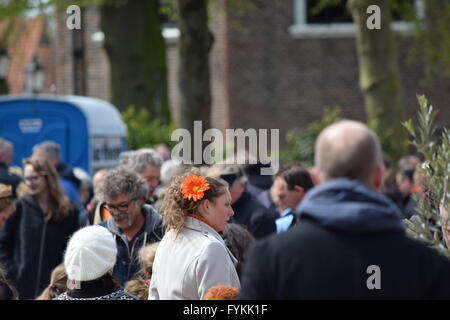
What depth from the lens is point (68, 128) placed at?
517 inches

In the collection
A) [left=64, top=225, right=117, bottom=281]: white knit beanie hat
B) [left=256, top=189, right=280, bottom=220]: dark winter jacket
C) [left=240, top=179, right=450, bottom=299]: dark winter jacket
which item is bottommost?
[left=256, top=189, right=280, bottom=220]: dark winter jacket

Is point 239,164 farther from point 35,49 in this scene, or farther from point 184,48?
point 35,49

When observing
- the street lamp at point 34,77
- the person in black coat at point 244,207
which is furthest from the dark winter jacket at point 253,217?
the street lamp at point 34,77

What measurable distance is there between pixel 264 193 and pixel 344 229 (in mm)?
5684

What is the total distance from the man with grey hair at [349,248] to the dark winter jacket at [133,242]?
119 inches

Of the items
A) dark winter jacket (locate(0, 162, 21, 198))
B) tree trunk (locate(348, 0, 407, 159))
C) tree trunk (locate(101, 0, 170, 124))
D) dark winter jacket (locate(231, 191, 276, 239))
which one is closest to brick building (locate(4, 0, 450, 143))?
tree trunk (locate(101, 0, 170, 124))

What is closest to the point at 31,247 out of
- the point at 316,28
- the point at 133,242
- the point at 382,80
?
the point at 133,242

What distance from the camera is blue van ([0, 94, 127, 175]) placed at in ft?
42.4

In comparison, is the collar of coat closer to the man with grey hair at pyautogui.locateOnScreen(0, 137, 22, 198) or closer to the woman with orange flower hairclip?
the woman with orange flower hairclip

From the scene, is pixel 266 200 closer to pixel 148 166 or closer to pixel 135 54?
pixel 148 166

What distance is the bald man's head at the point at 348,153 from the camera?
9.92 ft

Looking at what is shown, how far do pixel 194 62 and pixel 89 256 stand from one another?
9665 millimetres
